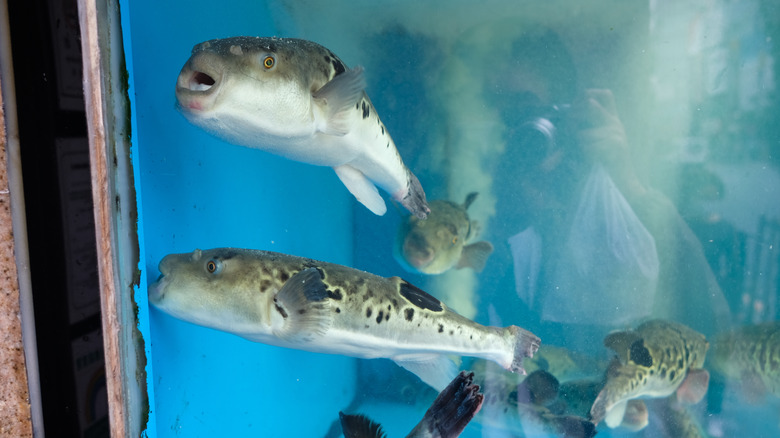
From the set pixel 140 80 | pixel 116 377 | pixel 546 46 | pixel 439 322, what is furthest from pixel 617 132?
A: pixel 116 377

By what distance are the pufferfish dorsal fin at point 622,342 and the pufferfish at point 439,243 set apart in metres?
1.00

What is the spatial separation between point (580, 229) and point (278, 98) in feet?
10.6

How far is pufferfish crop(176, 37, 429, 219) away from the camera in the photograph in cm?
99

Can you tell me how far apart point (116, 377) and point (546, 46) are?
3.82 metres

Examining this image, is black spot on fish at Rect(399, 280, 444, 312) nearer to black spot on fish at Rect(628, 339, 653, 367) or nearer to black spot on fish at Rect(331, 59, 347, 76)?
black spot on fish at Rect(331, 59, 347, 76)

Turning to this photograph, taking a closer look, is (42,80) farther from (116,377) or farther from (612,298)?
(612,298)

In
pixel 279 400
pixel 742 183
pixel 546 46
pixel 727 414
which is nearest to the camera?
pixel 279 400

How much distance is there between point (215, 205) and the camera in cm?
169

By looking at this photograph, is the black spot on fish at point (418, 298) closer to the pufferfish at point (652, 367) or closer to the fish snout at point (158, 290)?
the fish snout at point (158, 290)

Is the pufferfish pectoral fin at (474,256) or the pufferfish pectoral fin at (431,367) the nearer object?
the pufferfish pectoral fin at (431,367)

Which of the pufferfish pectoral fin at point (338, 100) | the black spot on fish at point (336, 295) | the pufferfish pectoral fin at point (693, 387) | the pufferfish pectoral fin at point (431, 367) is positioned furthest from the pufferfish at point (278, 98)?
the pufferfish pectoral fin at point (693, 387)

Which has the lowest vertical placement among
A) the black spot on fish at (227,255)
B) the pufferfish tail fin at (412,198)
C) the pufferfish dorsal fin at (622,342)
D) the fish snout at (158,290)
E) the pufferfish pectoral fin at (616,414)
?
the pufferfish pectoral fin at (616,414)

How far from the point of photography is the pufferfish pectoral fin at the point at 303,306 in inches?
45.8

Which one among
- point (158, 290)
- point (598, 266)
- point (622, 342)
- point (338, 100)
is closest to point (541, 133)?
point (598, 266)
